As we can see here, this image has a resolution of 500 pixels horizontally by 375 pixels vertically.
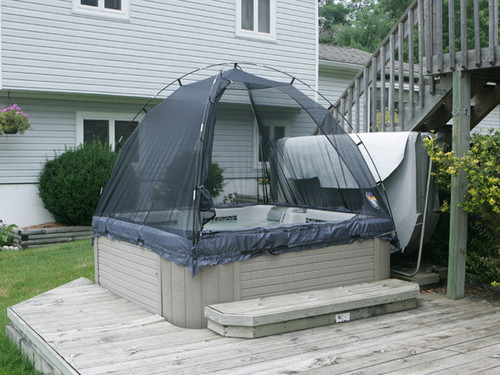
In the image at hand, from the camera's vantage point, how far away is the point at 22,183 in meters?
9.39

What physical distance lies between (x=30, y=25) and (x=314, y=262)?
22.1 feet

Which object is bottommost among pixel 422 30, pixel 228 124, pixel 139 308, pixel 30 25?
pixel 139 308

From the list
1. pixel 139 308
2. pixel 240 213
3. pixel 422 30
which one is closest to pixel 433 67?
pixel 422 30

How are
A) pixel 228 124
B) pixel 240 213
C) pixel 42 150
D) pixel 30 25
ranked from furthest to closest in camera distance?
1. pixel 42 150
2. pixel 30 25
3. pixel 240 213
4. pixel 228 124

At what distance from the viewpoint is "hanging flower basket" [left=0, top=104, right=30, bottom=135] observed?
8680 mm

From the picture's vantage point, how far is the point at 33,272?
673 cm

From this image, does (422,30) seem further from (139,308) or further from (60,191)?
(60,191)

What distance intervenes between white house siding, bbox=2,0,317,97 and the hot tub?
4748mm

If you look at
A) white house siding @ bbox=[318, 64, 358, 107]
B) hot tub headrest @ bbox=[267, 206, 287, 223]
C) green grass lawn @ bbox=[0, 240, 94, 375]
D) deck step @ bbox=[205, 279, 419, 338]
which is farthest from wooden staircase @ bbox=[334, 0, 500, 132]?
white house siding @ bbox=[318, 64, 358, 107]

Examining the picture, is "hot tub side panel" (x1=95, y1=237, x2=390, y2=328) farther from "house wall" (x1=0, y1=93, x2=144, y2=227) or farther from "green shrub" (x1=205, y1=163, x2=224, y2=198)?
"house wall" (x1=0, y1=93, x2=144, y2=227)

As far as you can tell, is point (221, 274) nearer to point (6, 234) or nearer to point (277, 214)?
point (277, 214)

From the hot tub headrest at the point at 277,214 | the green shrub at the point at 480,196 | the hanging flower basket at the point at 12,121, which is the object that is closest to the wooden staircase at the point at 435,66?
the green shrub at the point at 480,196

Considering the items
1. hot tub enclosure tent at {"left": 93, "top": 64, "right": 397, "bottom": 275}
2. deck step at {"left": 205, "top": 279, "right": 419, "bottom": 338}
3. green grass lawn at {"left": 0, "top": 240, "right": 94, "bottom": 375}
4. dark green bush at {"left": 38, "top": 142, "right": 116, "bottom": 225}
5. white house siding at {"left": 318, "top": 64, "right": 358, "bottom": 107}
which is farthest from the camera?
white house siding at {"left": 318, "top": 64, "right": 358, "bottom": 107}

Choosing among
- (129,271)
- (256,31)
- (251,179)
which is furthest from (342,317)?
(256,31)
